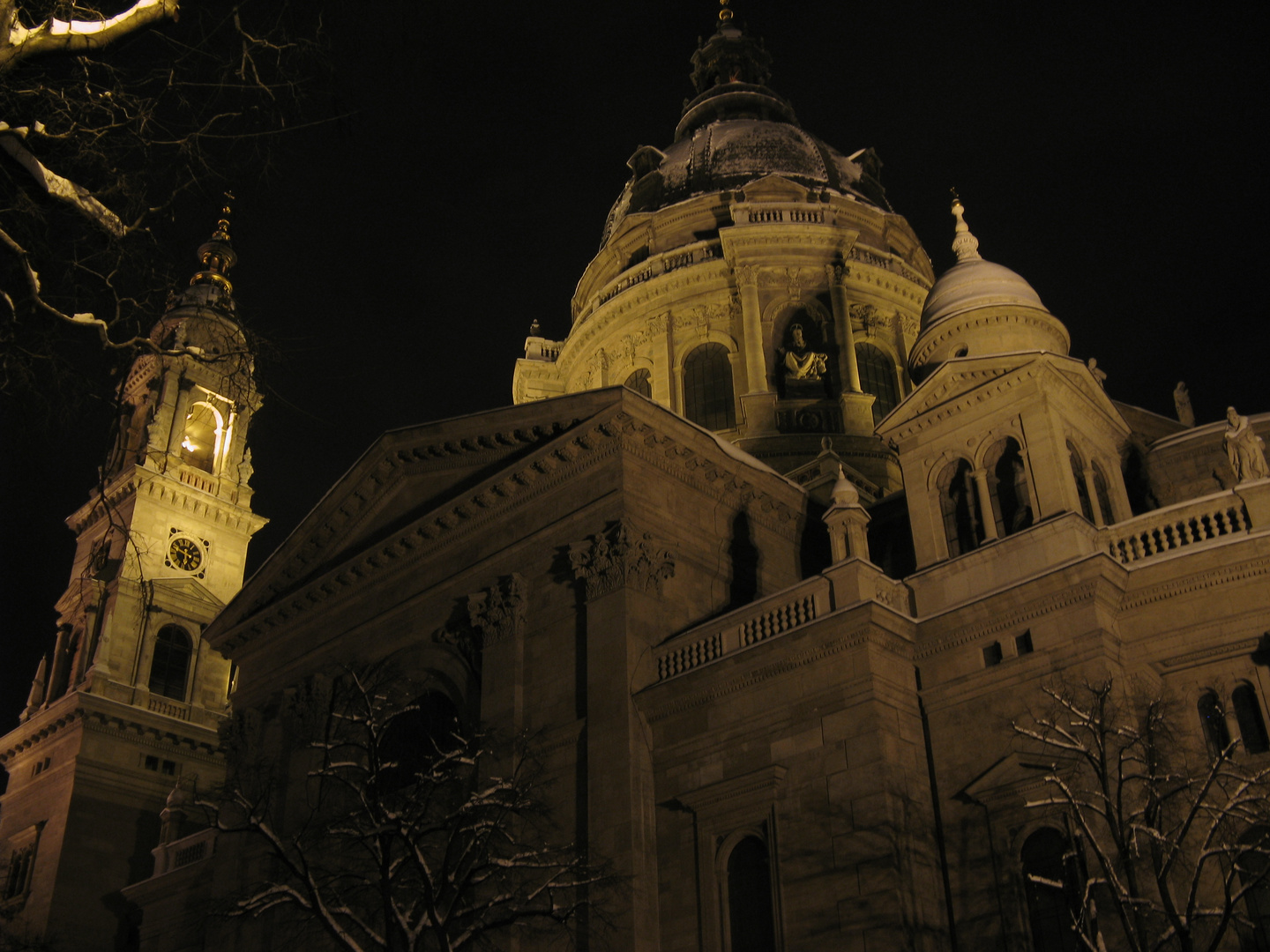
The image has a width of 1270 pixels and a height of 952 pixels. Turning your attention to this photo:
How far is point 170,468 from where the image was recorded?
4709 cm

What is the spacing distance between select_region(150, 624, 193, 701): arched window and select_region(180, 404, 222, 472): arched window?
700 centimetres

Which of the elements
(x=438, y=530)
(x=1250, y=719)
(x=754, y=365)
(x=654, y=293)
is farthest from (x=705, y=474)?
(x=654, y=293)

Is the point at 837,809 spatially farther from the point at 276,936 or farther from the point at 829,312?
the point at 829,312

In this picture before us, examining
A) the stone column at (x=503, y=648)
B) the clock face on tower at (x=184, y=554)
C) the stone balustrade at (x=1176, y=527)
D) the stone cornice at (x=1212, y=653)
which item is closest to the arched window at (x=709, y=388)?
the stone column at (x=503, y=648)

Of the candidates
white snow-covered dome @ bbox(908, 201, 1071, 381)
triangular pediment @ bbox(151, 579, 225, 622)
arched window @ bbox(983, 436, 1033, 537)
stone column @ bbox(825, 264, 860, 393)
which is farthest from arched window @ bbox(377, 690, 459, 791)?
stone column @ bbox(825, 264, 860, 393)

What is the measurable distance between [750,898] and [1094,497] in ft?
33.2

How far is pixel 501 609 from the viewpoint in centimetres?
2666

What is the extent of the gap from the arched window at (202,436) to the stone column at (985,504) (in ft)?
111

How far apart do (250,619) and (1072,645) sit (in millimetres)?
22557

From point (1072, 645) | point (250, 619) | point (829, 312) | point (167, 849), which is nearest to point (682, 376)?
point (829, 312)

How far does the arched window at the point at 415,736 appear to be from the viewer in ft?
92.9

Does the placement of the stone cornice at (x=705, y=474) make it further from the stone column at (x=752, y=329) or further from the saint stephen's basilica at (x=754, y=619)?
the stone column at (x=752, y=329)

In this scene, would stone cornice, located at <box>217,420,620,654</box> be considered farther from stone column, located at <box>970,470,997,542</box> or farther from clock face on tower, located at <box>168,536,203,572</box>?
clock face on tower, located at <box>168,536,203,572</box>

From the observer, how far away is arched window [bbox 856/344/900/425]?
143ft
